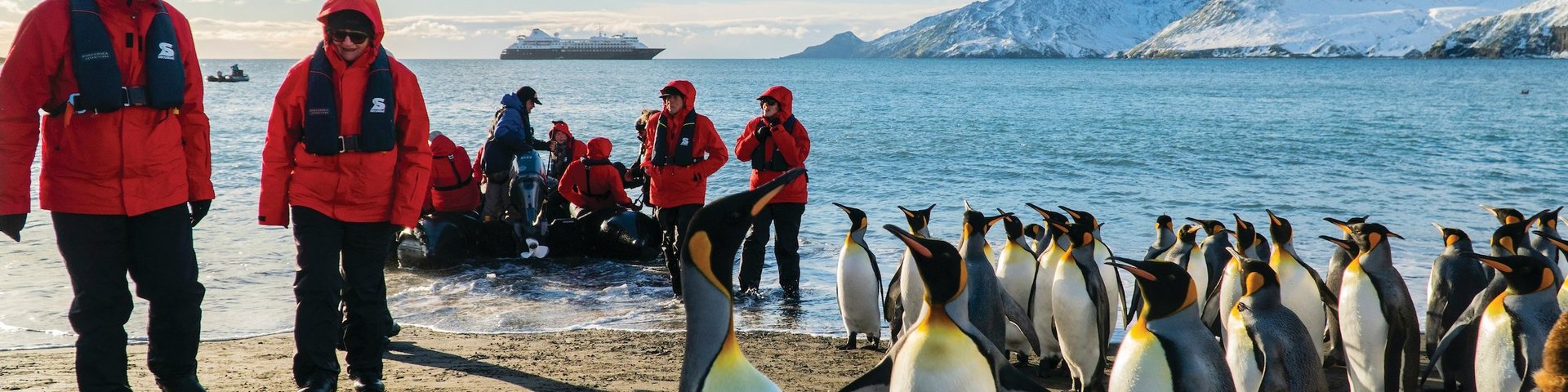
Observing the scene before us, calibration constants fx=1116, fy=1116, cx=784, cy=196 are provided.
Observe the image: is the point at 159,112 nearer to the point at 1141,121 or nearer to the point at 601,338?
the point at 601,338

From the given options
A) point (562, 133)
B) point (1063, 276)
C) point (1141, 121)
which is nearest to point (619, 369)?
point (1063, 276)

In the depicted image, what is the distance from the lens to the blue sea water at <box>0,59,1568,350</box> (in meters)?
7.86

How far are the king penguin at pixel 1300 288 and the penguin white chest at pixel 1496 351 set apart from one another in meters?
1.21

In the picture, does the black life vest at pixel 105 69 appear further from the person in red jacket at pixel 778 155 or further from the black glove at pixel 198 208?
the person in red jacket at pixel 778 155

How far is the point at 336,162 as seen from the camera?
400cm

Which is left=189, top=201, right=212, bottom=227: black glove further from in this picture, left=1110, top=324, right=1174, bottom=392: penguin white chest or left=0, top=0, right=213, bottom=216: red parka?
left=1110, top=324, right=1174, bottom=392: penguin white chest

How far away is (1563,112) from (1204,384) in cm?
4377

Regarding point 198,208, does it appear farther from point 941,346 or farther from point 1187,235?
point 1187,235

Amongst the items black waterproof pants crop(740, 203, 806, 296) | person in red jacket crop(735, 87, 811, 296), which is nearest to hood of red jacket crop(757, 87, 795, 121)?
person in red jacket crop(735, 87, 811, 296)

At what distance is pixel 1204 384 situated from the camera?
3982 mm

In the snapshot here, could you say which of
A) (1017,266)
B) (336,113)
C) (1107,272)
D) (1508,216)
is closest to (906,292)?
(1017,266)

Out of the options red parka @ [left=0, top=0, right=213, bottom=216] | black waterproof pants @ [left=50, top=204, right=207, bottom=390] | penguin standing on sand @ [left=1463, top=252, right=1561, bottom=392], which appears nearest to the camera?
red parka @ [left=0, top=0, right=213, bottom=216]

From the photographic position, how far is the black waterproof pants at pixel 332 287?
13.2 ft

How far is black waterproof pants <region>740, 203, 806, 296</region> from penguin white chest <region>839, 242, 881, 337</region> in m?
0.81
